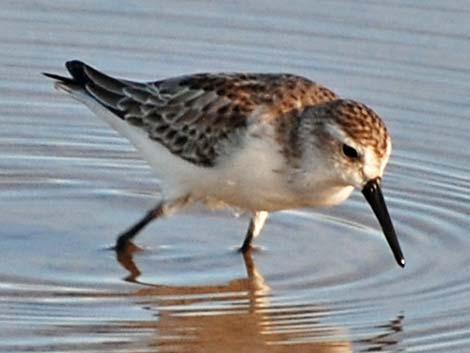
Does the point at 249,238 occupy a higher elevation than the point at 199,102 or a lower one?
lower

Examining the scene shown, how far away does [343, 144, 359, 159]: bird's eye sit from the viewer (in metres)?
10.5

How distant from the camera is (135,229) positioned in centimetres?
1131

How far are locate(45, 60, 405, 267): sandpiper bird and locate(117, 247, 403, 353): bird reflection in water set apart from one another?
57cm

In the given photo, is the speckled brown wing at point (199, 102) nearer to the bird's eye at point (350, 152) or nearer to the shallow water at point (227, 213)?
the bird's eye at point (350, 152)

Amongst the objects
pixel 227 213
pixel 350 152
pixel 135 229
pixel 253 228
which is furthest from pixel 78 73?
pixel 350 152

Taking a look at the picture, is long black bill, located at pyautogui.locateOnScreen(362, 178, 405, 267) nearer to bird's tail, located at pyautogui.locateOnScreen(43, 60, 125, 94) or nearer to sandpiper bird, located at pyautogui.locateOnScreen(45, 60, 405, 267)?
sandpiper bird, located at pyautogui.locateOnScreen(45, 60, 405, 267)

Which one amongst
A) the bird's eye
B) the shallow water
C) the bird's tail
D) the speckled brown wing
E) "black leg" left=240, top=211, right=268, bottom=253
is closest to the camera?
the shallow water

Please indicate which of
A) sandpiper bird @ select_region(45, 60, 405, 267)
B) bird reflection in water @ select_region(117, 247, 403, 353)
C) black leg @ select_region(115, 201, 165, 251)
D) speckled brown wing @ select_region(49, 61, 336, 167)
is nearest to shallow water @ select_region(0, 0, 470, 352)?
bird reflection in water @ select_region(117, 247, 403, 353)

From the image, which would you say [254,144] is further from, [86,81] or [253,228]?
[86,81]

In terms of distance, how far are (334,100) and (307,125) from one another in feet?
0.99

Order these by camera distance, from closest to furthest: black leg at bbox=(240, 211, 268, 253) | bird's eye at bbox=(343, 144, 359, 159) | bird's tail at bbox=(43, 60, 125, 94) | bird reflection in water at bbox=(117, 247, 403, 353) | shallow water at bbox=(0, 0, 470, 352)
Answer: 1. bird reflection in water at bbox=(117, 247, 403, 353)
2. shallow water at bbox=(0, 0, 470, 352)
3. bird's eye at bbox=(343, 144, 359, 159)
4. black leg at bbox=(240, 211, 268, 253)
5. bird's tail at bbox=(43, 60, 125, 94)

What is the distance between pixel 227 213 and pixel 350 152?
174 centimetres

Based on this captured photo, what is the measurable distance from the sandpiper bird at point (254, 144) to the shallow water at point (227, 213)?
0.36m

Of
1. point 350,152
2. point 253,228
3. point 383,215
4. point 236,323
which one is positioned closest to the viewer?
point 236,323
